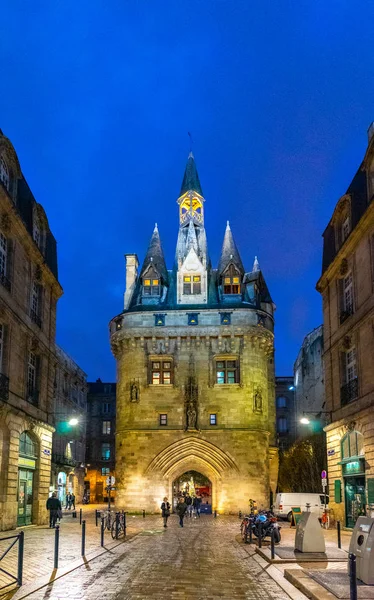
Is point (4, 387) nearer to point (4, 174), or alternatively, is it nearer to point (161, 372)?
point (4, 174)

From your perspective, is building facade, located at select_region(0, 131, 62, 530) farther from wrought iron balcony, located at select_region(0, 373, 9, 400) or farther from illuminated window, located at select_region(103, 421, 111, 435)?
illuminated window, located at select_region(103, 421, 111, 435)

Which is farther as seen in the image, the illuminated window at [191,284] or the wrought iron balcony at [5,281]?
the illuminated window at [191,284]

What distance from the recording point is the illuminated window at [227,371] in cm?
3888

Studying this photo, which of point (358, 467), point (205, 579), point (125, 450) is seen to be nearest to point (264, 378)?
point (125, 450)

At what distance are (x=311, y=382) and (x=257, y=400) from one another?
11414mm

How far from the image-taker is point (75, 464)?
5297cm

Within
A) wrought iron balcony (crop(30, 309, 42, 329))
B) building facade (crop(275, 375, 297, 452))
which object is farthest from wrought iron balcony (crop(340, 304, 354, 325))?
building facade (crop(275, 375, 297, 452))

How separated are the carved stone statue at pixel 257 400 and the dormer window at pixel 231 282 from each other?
6.48m

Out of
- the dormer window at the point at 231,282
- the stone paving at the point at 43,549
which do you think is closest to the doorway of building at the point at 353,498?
the stone paving at the point at 43,549

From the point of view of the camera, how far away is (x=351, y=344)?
79.3 ft

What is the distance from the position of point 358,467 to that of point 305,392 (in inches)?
1160

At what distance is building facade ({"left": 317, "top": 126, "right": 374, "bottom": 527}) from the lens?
21.5m

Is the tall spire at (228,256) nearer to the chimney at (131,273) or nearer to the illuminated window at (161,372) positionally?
the chimney at (131,273)

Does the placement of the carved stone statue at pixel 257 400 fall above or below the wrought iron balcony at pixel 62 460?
above
